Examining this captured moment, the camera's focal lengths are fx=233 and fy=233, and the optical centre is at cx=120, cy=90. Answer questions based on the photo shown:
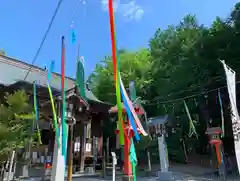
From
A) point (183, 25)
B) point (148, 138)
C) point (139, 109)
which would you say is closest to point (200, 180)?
point (148, 138)

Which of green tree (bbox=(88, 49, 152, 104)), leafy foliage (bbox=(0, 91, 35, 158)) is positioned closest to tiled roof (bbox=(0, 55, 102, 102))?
leafy foliage (bbox=(0, 91, 35, 158))

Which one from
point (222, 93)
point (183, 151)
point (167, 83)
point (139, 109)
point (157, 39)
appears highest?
point (157, 39)

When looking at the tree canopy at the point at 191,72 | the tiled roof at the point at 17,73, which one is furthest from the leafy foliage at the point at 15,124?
the tree canopy at the point at 191,72

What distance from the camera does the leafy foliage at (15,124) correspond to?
25.4 ft

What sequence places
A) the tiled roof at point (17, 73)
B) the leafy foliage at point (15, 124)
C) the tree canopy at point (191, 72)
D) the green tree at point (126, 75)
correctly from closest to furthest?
the leafy foliage at point (15, 124) < the tiled roof at point (17, 73) < the tree canopy at point (191, 72) < the green tree at point (126, 75)

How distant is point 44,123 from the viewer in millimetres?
12688

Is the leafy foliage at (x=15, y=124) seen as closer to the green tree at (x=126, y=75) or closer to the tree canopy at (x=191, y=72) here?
the tree canopy at (x=191, y=72)

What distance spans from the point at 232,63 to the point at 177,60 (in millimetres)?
5014

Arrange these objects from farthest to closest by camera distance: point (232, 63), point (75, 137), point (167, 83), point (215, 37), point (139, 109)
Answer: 1. point (167, 83)
2. point (215, 37)
3. point (232, 63)
4. point (75, 137)
5. point (139, 109)

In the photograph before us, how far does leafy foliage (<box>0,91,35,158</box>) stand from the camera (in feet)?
25.4

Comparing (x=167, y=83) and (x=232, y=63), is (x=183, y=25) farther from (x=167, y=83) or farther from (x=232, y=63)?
(x=232, y=63)

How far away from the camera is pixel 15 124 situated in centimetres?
827

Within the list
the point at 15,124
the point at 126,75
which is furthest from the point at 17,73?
the point at 126,75

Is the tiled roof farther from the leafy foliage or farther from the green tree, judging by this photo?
the green tree
